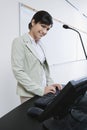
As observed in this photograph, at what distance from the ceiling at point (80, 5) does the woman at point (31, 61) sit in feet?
8.60

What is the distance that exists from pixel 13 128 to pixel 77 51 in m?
4.15

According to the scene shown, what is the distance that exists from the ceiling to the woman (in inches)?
103

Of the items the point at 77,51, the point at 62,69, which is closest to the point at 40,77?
the point at 62,69

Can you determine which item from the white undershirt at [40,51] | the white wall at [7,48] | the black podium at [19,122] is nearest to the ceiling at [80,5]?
the white wall at [7,48]

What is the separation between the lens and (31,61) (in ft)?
5.09

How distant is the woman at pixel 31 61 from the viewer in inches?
58.2

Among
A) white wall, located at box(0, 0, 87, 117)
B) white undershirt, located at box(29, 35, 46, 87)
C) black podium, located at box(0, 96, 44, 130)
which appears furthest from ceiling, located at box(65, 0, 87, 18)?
black podium, located at box(0, 96, 44, 130)

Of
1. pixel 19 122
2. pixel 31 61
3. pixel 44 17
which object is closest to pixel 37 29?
pixel 44 17

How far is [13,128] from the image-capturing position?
92cm

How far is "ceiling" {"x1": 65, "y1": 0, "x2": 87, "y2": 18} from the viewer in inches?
168

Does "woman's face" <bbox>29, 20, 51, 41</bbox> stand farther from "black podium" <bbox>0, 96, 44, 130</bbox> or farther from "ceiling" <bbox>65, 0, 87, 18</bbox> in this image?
"ceiling" <bbox>65, 0, 87, 18</bbox>

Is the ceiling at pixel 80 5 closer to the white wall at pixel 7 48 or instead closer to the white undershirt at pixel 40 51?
the white wall at pixel 7 48

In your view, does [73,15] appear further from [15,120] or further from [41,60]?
[15,120]

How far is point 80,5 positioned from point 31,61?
3715mm
